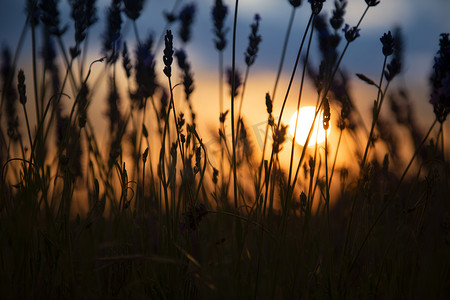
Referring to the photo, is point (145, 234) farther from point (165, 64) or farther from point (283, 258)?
point (165, 64)

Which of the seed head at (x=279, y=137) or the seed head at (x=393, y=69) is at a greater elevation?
the seed head at (x=393, y=69)

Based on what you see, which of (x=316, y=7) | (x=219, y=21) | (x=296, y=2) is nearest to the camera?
(x=316, y=7)

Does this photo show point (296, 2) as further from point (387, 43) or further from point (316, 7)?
point (387, 43)

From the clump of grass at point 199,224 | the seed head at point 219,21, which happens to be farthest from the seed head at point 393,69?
the seed head at point 219,21

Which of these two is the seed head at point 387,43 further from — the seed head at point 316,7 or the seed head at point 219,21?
the seed head at point 219,21

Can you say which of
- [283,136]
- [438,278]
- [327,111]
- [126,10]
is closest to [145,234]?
[283,136]

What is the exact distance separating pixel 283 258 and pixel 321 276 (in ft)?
0.91

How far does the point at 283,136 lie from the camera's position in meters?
1.30

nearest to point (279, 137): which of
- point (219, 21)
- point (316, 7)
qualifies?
point (316, 7)

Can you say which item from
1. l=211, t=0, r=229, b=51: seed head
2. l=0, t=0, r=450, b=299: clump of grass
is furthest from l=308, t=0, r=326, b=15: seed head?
l=211, t=0, r=229, b=51: seed head

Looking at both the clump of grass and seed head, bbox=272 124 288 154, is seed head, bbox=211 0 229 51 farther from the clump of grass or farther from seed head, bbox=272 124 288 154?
seed head, bbox=272 124 288 154

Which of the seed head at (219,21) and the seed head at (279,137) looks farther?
the seed head at (219,21)

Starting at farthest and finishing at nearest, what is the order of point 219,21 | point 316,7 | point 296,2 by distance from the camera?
1. point 219,21
2. point 296,2
3. point 316,7

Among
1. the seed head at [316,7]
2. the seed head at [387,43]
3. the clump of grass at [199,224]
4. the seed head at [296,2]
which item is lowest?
the clump of grass at [199,224]
